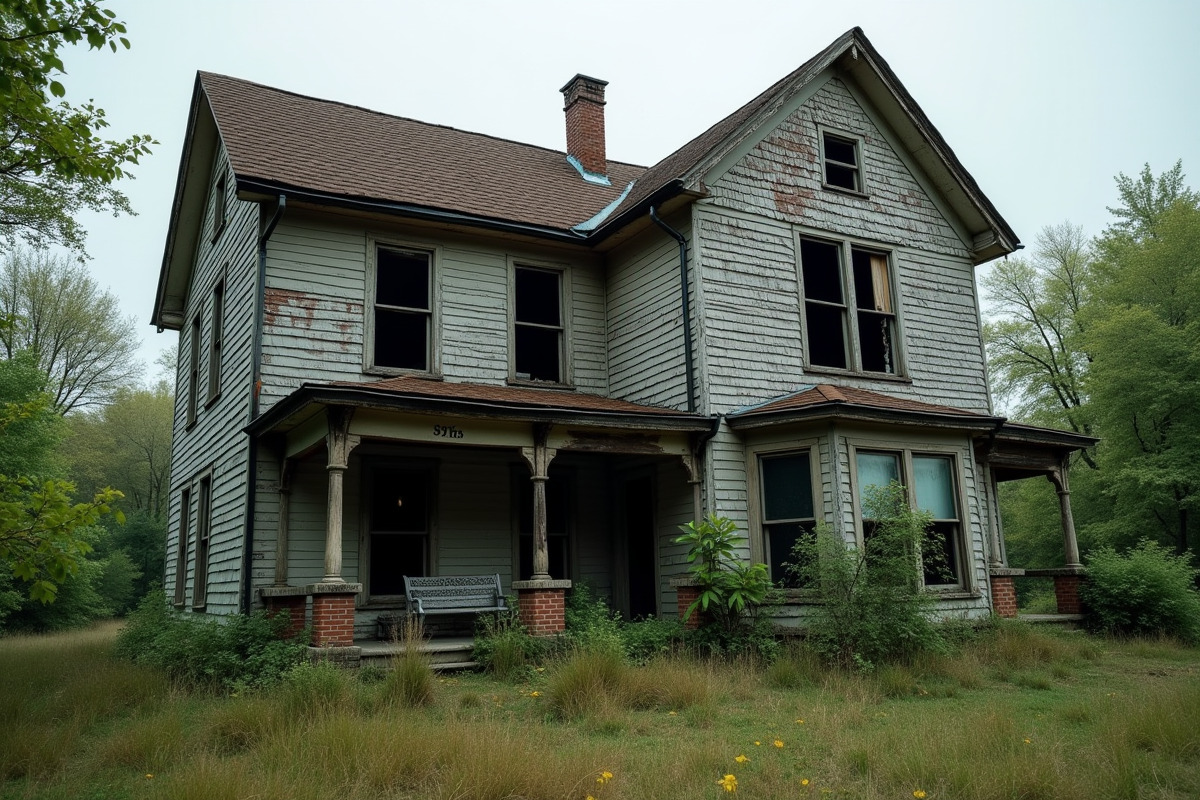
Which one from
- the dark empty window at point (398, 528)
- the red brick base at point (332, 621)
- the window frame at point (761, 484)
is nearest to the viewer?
the red brick base at point (332, 621)

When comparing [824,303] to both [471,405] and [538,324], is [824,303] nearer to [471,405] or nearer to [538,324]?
[538,324]

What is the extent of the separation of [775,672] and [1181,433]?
18.3m

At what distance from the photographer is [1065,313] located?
1259 inches

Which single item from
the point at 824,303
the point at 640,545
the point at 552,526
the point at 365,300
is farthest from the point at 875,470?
the point at 365,300

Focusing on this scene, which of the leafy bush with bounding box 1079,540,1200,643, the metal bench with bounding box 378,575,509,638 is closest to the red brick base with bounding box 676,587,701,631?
the metal bench with bounding box 378,575,509,638

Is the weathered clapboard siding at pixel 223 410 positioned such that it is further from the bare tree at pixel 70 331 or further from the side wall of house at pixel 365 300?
the bare tree at pixel 70 331

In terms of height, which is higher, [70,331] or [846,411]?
[70,331]

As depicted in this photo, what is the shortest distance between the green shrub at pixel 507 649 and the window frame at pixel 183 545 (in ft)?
24.7

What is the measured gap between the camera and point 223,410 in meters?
13.7

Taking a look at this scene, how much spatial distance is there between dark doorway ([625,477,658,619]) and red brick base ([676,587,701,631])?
148 cm

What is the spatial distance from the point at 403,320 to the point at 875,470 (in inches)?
279

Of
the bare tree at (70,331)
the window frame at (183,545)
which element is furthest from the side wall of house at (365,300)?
the bare tree at (70,331)

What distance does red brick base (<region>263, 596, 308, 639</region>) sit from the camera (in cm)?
1052

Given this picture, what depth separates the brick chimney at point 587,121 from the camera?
17719 mm
